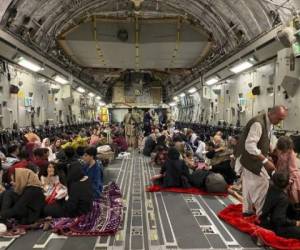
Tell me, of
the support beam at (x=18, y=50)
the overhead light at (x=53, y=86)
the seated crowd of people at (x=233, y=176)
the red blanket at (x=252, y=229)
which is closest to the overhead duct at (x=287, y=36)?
the seated crowd of people at (x=233, y=176)

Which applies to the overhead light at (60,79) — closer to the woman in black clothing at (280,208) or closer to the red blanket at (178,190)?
the red blanket at (178,190)

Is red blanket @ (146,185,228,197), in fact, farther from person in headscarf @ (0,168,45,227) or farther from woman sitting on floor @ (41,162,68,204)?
person in headscarf @ (0,168,45,227)

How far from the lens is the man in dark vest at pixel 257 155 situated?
16.2 ft

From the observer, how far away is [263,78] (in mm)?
9078

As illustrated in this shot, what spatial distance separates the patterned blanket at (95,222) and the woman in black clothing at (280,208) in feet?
7.02

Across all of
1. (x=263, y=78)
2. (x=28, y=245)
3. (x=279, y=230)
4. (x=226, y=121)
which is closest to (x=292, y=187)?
(x=279, y=230)

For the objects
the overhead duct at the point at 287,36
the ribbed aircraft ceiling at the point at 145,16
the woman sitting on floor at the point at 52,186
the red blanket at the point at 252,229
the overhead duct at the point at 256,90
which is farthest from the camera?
the overhead duct at the point at 256,90

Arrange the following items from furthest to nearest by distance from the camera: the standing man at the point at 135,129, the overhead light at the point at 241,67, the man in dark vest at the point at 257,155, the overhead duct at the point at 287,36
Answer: the standing man at the point at 135,129, the overhead light at the point at 241,67, the overhead duct at the point at 287,36, the man in dark vest at the point at 257,155

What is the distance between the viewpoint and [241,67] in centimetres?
1041

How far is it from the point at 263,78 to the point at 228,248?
584 cm

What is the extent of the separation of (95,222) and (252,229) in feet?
7.36

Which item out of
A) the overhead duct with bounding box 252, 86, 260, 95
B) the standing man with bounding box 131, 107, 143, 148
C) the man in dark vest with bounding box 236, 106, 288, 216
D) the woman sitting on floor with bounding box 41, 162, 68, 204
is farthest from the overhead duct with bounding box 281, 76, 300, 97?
the standing man with bounding box 131, 107, 143, 148

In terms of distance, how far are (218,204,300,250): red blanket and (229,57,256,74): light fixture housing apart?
475 cm

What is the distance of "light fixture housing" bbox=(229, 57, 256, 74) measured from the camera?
9.42 metres
